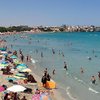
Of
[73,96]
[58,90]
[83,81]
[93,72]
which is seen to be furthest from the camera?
[93,72]

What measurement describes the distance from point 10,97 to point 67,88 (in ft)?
25.9

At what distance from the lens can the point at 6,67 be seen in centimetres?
2978

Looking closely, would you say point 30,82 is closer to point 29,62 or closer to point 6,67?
point 6,67

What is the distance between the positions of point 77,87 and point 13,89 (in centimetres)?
910

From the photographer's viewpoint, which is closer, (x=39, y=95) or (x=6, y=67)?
(x=39, y=95)

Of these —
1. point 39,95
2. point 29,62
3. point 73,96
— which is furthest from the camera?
point 29,62

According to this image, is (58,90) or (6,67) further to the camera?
(6,67)

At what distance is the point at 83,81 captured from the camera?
2934 centimetres

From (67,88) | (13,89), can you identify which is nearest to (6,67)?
(67,88)

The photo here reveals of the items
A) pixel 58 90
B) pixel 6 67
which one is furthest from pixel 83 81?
pixel 6 67

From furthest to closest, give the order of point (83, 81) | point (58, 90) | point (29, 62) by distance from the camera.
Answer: point (29, 62)
point (83, 81)
point (58, 90)

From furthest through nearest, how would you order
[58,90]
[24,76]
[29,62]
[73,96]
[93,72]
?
Answer: [29,62], [93,72], [24,76], [58,90], [73,96]

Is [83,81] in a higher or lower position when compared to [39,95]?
lower

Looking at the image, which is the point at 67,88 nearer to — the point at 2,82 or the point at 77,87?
the point at 77,87
